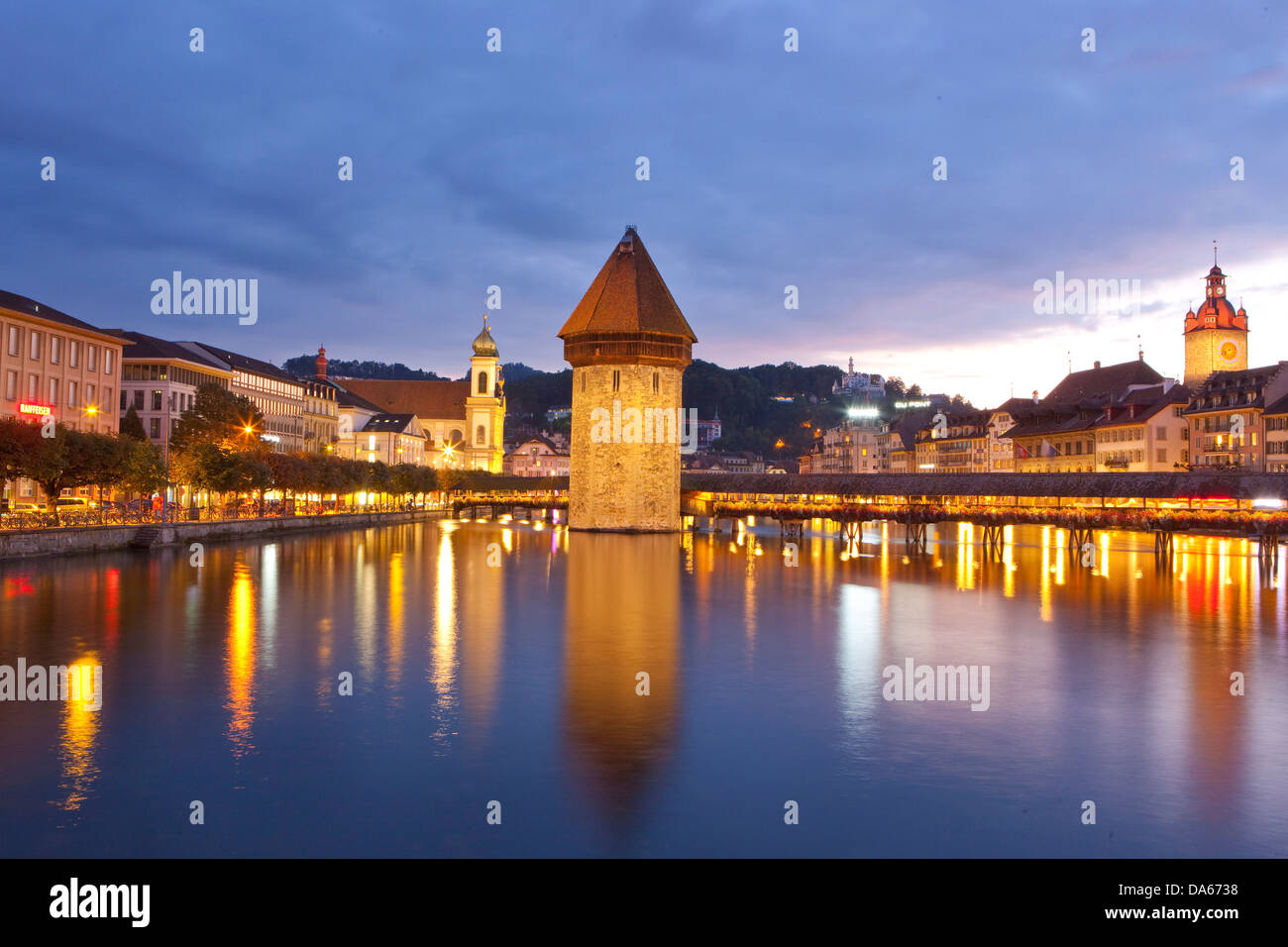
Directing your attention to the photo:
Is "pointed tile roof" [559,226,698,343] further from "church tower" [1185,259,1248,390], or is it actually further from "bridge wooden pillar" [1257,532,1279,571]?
"church tower" [1185,259,1248,390]

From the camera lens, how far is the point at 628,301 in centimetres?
6166

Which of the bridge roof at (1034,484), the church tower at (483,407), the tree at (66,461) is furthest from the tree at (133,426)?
the church tower at (483,407)

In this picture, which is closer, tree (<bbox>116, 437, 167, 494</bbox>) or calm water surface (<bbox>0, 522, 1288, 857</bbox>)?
calm water surface (<bbox>0, 522, 1288, 857</bbox>)

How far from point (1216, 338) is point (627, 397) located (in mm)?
46936

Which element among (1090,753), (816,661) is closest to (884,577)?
(816,661)

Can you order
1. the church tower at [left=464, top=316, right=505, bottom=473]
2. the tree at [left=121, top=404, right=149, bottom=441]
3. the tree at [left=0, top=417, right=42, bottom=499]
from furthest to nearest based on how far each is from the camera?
the church tower at [left=464, top=316, right=505, bottom=473] → the tree at [left=121, top=404, right=149, bottom=441] → the tree at [left=0, top=417, right=42, bottom=499]

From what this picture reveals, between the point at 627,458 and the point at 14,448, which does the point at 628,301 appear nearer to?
the point at 627,458

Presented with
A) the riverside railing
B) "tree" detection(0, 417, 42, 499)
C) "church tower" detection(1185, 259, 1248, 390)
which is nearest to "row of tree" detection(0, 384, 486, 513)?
"tree" detection(0, 417, 42, 499)

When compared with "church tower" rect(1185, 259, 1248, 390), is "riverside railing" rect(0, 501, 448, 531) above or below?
below

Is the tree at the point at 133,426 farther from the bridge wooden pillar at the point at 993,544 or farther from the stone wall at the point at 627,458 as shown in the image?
the bridge wooden pillar at the point at 993,544

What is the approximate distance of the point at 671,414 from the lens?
207 feet

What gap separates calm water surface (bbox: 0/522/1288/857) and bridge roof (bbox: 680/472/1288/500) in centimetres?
1764

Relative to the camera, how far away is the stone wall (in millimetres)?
61781
